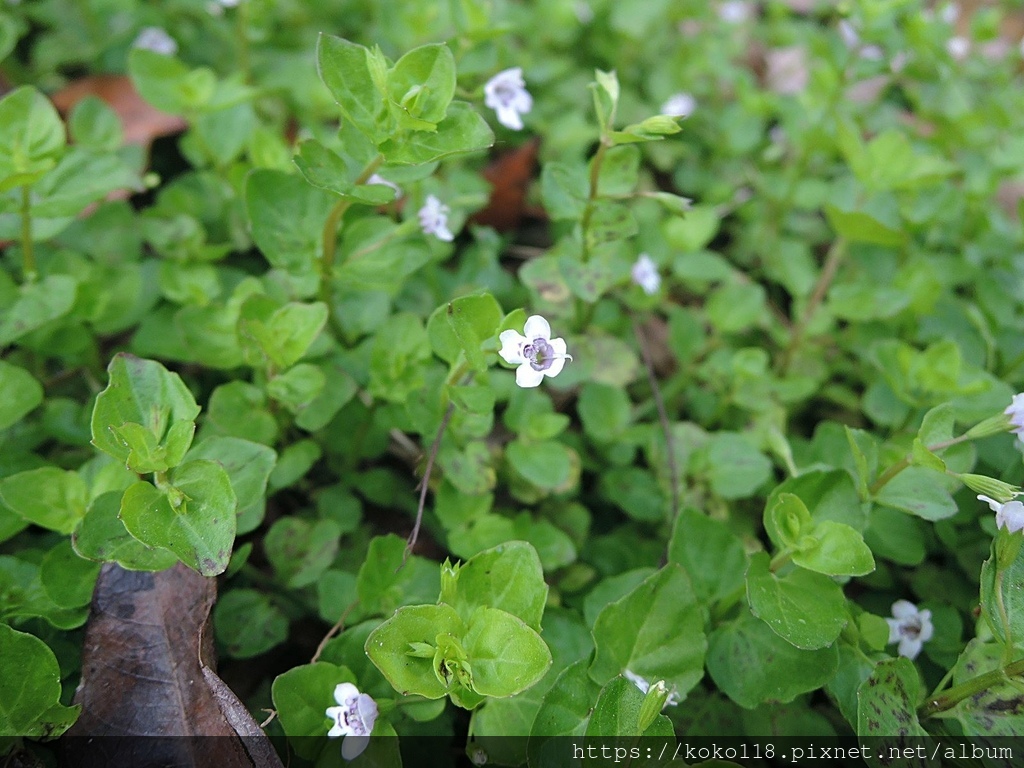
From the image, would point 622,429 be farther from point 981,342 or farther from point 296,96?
point 296,96

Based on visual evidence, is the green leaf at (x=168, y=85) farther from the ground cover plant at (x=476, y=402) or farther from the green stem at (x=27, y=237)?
the green stem at (x=27, y=237)

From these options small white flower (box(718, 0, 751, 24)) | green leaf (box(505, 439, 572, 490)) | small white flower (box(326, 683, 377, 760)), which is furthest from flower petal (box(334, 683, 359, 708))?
small white flower (box(718, 0, 751, 24))

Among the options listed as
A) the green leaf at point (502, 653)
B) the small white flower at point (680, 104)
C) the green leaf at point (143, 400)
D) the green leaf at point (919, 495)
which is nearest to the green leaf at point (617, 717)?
the green leaf at point (502, 653)

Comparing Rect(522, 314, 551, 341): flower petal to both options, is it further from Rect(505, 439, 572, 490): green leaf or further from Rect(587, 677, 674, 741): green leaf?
Rect(587, 677, 674, 741): green leaf

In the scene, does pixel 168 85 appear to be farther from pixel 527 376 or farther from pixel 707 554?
pixel 707 554

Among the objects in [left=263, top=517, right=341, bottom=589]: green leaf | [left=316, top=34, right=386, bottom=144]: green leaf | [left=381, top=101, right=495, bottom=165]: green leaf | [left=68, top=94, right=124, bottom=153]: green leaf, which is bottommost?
[left=263, top=517, right=341, bottom=589]: green leaf
